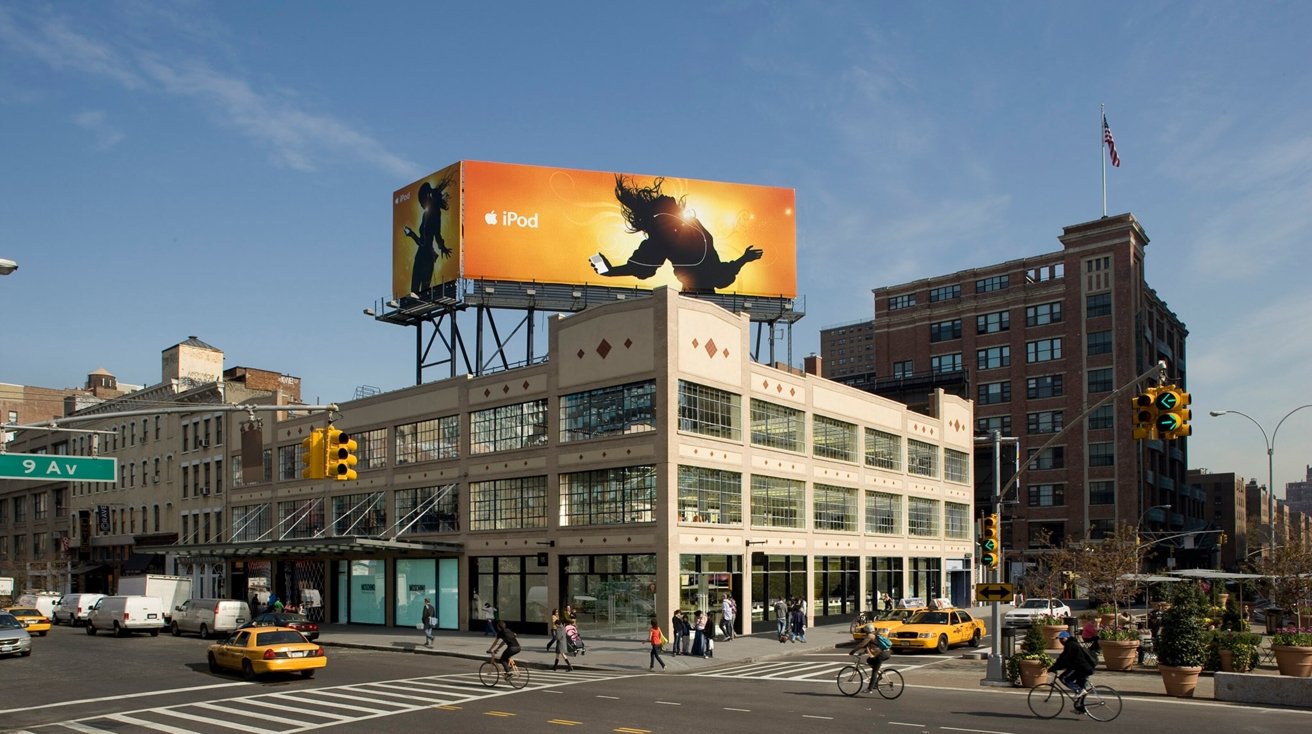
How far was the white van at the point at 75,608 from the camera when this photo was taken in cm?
6275

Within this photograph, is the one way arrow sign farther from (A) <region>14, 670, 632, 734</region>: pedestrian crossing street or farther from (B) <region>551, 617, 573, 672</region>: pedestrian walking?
(B) <region>551, 617, 573, 672</region>: pedestrian walking

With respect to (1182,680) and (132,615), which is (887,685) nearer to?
(1182,680)

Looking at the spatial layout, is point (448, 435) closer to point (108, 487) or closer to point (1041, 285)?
point (108, 487)

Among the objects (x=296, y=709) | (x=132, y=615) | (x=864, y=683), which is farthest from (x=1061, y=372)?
(x=296, y=709)

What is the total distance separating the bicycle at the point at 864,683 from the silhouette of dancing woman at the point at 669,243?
30360 mm

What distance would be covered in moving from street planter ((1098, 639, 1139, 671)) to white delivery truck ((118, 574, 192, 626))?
4254 cm

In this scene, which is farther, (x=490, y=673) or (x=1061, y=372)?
(x=1061, y=372)

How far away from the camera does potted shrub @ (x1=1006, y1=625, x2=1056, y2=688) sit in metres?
28.0

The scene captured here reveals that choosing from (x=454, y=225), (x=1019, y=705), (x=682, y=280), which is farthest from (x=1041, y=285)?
(x=1019, y=705)

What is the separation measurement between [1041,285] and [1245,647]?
81.8 metres

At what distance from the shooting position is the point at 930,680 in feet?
103

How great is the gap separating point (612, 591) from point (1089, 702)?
79.5 ft

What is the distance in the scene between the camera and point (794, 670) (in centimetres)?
3456

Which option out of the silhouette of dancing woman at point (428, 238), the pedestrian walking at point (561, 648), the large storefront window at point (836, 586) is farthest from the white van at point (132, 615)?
the large storefront window at point (836, 586)
